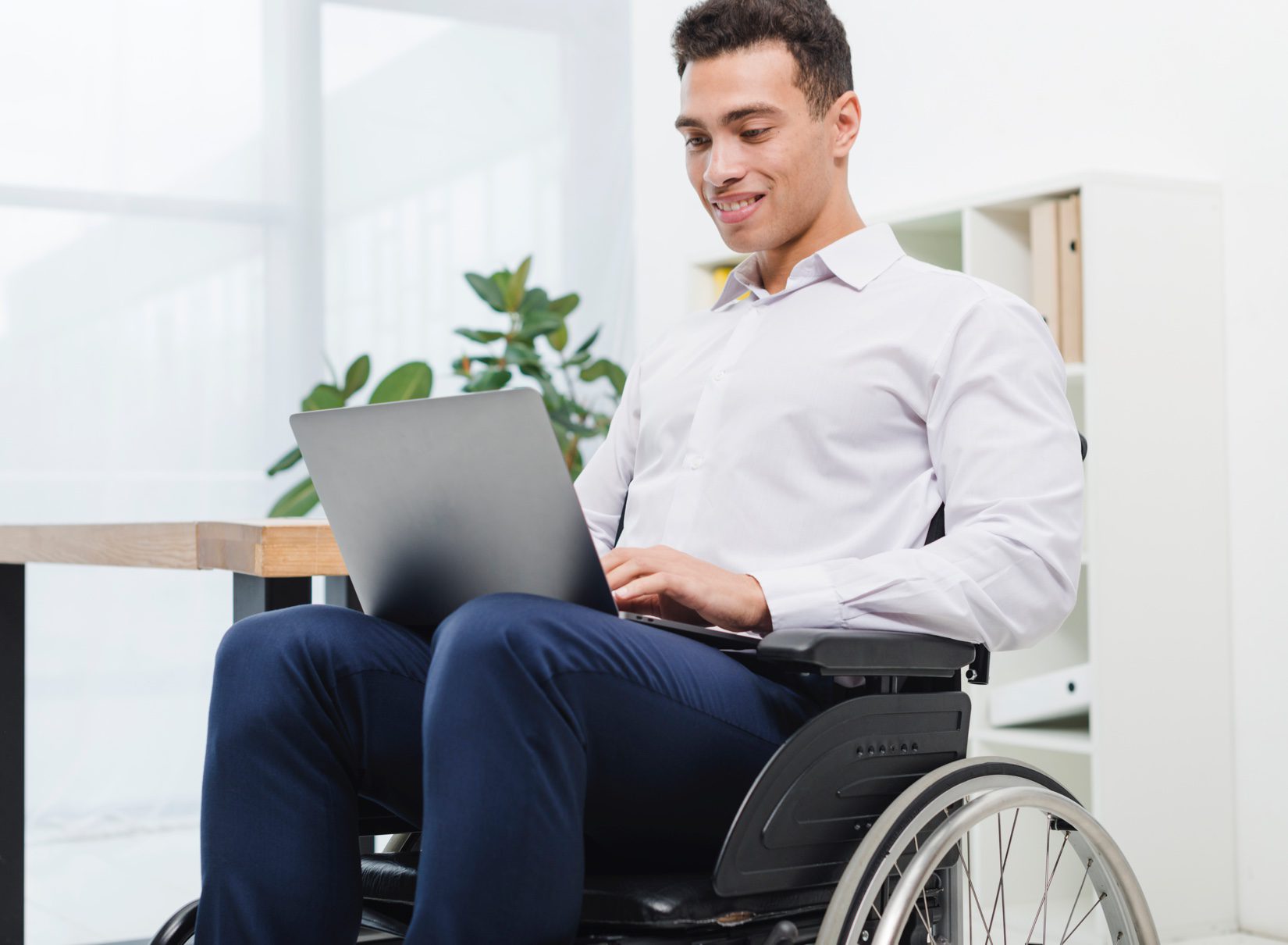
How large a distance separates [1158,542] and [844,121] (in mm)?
1362

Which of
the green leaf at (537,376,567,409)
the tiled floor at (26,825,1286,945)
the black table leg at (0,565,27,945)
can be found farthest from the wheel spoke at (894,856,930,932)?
the green leaf at (537,376,567,409)

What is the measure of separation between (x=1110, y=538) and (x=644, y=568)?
1524 millimetres

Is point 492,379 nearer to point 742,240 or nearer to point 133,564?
point 133,564

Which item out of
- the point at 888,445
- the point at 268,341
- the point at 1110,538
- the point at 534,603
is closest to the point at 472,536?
the point at 534,603

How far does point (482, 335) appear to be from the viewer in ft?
12.5

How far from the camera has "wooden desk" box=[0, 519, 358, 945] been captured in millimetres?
1442

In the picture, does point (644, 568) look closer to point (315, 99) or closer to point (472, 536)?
point (472, 536)

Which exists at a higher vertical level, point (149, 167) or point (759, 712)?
point (149, 167)

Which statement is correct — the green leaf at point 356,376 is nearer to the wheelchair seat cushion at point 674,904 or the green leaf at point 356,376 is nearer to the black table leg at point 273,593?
the black table leg at point 273,593

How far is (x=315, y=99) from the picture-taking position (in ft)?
14.0

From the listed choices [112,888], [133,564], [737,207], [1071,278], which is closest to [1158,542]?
[1071,278]

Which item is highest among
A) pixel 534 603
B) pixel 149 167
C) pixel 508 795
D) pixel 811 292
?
pixel 149 167

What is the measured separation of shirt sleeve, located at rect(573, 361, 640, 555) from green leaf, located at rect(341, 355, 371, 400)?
2057 mm

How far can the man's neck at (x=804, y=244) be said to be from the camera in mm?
1523
